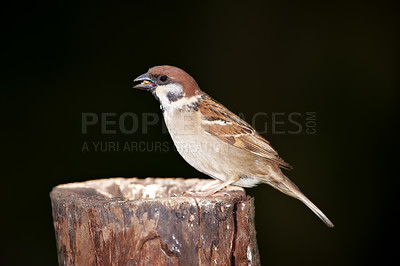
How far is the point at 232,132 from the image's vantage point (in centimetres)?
427

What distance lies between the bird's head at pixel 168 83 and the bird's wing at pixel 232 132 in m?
0.22

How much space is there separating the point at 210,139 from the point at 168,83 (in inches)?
23.1

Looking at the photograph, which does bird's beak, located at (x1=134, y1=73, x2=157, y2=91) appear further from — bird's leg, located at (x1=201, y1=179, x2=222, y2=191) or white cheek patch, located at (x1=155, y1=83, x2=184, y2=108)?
bird's leg, located at (x1=201, y1=179, x2=222, y2=191)

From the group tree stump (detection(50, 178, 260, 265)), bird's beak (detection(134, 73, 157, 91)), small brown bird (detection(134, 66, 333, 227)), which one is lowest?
tree stump (detection(50, 178, 260, 265))

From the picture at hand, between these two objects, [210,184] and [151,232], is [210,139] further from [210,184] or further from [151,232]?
[151,232]

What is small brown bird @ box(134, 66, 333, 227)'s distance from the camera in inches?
162

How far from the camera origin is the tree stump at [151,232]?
303 centimetres

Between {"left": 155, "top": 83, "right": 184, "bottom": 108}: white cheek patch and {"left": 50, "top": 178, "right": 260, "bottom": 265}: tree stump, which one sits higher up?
{"left": 155, "top": 83, "right": 184, "bottom": 108}: white cheek patch
